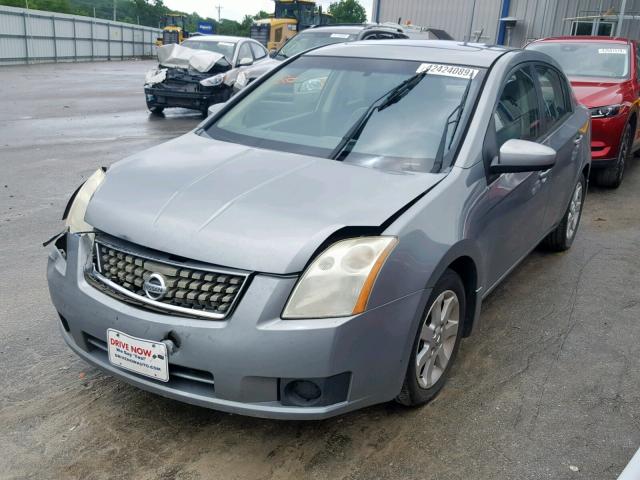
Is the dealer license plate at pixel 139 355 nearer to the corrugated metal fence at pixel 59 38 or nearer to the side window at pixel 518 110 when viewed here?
the side window at pixel 518 110

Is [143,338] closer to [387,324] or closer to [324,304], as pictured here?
[324,304]

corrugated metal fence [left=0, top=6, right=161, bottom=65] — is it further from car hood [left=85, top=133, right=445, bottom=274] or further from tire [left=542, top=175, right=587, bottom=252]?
car hood [left=85, top=133, right=445, bottom=274]

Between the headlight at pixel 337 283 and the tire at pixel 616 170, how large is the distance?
6.07m

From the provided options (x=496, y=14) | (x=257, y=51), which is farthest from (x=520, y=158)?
(x=496, y=14)

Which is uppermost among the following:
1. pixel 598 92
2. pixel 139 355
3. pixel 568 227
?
pixel 598 92

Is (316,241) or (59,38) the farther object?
(59,38)

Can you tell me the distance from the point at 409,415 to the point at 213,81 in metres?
11.1

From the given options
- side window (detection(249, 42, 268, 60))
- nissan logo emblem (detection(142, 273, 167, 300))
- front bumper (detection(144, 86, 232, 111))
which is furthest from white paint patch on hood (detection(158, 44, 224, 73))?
nissan logo emblem (detection(142, 273, 167, 300))

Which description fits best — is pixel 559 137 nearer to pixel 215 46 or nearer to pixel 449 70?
pixel 449 70

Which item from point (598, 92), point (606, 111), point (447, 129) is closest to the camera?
point (447, 129)

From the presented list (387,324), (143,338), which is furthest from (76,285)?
(387,324)

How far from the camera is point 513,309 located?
437 cm

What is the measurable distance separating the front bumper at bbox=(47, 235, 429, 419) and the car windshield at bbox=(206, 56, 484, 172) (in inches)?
37.6

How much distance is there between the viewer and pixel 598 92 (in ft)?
25.4
